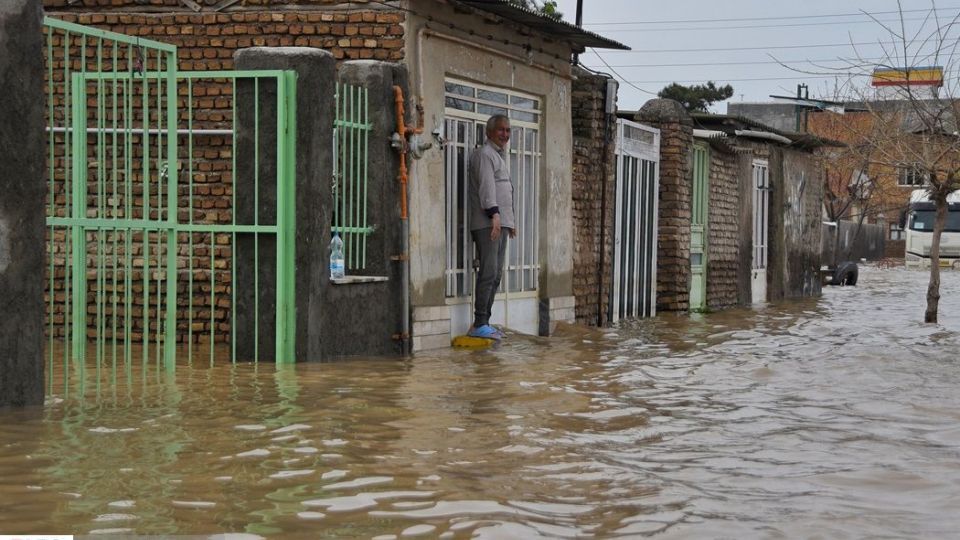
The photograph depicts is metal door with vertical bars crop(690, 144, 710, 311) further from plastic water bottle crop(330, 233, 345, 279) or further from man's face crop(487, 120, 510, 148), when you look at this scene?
plastic water bottle crop(330, 233, 345, 279)

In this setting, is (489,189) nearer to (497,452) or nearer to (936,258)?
(497,452)

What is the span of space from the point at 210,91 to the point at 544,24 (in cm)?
363

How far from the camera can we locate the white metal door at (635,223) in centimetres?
1722

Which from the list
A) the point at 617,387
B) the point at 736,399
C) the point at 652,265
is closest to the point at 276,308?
the point at 617,387

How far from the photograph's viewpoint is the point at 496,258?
506 inches

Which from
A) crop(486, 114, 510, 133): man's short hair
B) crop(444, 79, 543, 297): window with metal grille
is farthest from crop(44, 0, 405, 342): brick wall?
crop(486, 114, 510, 133): man's short hair

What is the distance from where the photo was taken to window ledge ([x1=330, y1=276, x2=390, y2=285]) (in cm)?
1082

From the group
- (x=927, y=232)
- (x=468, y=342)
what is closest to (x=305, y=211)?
(x=468, y=342)

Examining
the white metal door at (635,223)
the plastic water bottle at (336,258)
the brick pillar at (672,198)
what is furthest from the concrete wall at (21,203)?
the brick pillar at (672,198)

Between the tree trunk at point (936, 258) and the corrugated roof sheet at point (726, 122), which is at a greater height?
the corrugated roof sheet at point (726, 122)

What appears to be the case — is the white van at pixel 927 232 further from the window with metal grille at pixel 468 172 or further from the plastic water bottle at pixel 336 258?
the plastic water bottle at pixel 336 258

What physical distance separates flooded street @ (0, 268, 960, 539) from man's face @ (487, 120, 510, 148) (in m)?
2.29

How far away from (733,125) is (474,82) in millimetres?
10048

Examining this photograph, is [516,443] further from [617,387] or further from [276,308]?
[276,308]
